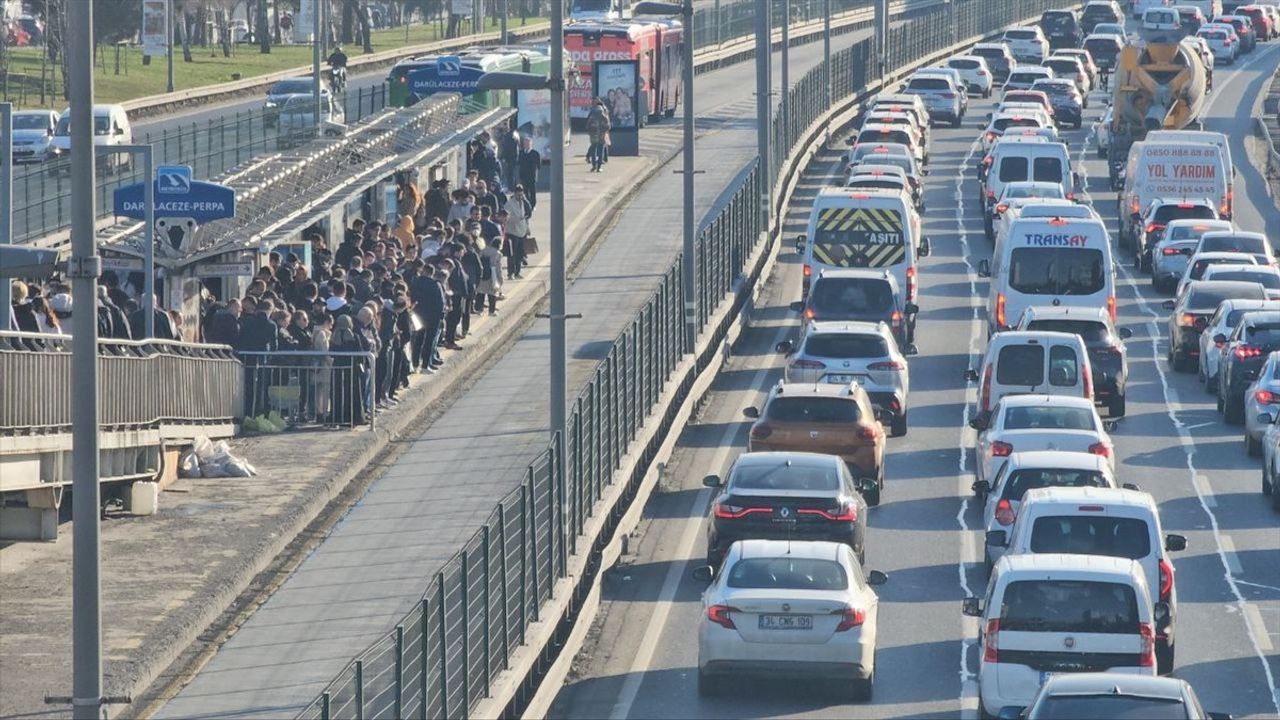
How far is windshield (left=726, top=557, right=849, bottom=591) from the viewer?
20.2m

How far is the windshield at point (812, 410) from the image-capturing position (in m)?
28.1

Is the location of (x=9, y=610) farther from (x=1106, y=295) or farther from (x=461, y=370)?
(x=1106, y=295)

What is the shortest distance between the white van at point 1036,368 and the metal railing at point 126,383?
933 centimetres

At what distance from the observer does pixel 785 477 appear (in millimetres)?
24375

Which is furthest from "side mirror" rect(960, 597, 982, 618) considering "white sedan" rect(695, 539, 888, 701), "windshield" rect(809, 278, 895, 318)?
"windshield" rect(809, 278, 895, 318)

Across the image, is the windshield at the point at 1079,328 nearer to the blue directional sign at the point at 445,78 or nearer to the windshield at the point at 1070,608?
the windshield at the point at 1070,608

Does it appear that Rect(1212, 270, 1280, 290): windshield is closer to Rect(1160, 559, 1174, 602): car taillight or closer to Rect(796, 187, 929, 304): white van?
Rect(796, 187, 929, 304): white van

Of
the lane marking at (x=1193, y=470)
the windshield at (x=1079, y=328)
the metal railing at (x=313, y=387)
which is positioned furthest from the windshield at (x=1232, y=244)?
the metal railing at (x=313, y=387)

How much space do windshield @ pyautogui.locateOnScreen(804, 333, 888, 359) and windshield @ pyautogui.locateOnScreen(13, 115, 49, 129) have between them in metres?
30.6

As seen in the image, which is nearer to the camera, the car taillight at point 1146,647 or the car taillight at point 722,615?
the car taillight at point 1146,647

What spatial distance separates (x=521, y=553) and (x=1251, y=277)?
23.3 metres

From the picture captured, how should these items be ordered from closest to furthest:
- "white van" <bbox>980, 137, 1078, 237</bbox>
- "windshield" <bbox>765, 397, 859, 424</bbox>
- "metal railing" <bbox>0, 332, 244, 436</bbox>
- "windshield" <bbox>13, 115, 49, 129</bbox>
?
"metal railing" <bbox>0, 332, 244, 436</bbox>
"windshield" <bbox>765, 397, 859, 424</bbox>
"white van" <bbox>980, 137, 1078, 237</bbox>
"windshield" <bbox>13, 115, 49, 129</bbox>

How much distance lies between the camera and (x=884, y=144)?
57.6 metres

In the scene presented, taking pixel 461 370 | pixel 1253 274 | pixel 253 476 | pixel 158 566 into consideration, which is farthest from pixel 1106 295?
pixel 158 566
